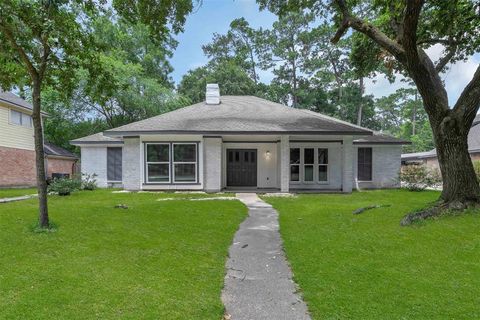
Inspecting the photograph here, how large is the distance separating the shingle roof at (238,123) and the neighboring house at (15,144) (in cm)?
787

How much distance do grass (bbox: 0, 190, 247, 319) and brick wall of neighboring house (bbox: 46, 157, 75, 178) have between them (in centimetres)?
1494

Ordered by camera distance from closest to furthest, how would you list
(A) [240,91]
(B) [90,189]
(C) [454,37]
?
(C) [454,37]
(B) [90,189]
(A) [240,91]

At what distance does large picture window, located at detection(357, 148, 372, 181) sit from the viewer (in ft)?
55.3

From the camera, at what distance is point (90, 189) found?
51.4 ft

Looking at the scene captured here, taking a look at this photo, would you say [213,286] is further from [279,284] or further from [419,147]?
[419,147]

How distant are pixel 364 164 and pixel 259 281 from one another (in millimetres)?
14083

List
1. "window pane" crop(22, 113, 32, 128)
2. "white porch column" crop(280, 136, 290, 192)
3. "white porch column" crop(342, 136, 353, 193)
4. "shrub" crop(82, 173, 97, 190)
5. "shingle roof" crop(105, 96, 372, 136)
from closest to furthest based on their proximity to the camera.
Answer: "shingle roof" crop(105, 96, 372, 136), "white porch column" crop(280, 136, 290, 192), "white porch column" crop(342, 136, 353, 193), "shrub" crop(82, 173, 97, 190), "window pane" crop(22, 113, 32, 128)

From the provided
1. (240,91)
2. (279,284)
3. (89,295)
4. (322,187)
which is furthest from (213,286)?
(240,91)

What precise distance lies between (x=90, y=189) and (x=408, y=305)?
50.6 ft

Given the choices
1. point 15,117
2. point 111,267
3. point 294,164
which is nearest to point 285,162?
point 294,164

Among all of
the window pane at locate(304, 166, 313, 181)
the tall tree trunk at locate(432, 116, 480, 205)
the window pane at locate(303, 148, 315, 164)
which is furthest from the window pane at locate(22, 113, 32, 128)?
the tall tree trunk at locate(432, 116, 480, 205)

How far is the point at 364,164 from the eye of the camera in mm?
16891

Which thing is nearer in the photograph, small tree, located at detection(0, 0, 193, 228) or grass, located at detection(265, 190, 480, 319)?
grass, located at detection(265, 190, 480, 319)

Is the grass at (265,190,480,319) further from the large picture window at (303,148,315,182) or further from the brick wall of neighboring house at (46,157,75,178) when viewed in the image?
the brick wall of neighboring house at (46,157,75,178)
